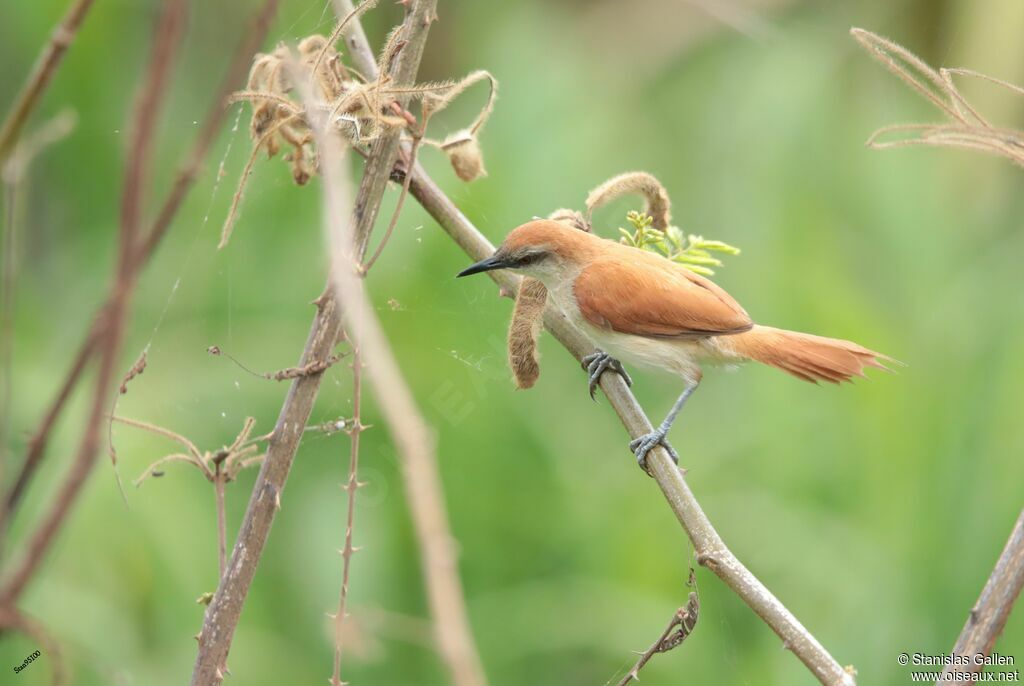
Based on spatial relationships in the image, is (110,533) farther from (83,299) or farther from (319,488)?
(83,299)

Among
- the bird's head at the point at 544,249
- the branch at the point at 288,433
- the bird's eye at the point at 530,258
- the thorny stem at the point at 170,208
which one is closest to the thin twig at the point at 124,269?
the thorny stem at the point at 170,208

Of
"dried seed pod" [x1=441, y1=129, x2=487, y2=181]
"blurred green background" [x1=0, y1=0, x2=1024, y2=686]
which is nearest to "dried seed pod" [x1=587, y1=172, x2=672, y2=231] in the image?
"dried seed pod" [x1=441, y1=129, x2=487, y2=181]

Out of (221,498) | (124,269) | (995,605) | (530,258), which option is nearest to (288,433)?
(221,498)

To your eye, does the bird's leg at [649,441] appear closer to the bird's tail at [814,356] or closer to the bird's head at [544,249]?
the bird's tail at [814,356]

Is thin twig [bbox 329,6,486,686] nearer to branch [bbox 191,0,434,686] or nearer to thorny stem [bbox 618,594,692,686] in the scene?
branch [bbox 191,0,434,686]

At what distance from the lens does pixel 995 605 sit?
3.54 ft

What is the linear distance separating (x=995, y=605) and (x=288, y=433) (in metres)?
0.75

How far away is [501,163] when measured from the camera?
13.0 feet

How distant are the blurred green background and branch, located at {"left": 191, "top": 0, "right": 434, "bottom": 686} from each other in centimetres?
72

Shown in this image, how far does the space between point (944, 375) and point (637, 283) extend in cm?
150

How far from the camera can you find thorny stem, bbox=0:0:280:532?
64 cm

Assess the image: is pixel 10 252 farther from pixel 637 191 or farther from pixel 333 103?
pixel 637 191

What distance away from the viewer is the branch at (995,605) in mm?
1075

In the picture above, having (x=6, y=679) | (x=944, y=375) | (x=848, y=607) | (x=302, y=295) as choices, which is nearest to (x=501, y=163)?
(x=302, y=295)
